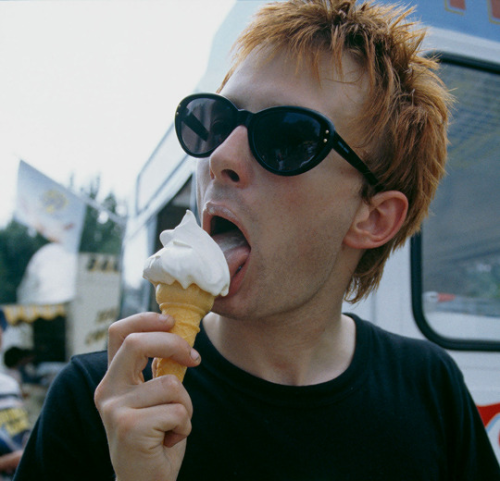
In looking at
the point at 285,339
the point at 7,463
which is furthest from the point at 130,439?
the point at 7,463

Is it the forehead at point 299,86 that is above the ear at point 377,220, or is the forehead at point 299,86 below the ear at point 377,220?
above

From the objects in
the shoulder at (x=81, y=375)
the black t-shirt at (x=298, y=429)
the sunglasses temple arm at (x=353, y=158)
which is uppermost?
the sunglasses temple arm at (x=353, y=158)

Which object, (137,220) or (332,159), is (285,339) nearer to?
(332,159)

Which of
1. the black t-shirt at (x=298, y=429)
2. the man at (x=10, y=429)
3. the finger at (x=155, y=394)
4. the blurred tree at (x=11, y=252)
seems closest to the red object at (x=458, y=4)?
the black t-shirt at (x=298, y=429)

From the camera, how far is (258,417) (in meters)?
1.32

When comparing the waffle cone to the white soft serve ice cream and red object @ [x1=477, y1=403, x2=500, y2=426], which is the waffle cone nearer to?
the white soft serve ice cream

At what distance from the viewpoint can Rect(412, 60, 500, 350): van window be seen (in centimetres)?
210

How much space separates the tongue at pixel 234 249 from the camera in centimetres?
129

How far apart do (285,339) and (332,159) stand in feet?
2.00

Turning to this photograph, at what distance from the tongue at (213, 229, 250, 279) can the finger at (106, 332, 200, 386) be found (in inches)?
14.0

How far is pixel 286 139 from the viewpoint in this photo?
51.9 inches

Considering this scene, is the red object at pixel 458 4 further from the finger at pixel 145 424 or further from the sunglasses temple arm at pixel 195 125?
the finger at pixel 145 424

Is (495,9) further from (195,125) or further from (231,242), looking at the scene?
(231,242)

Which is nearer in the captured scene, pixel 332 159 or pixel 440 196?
pixel 332 159
